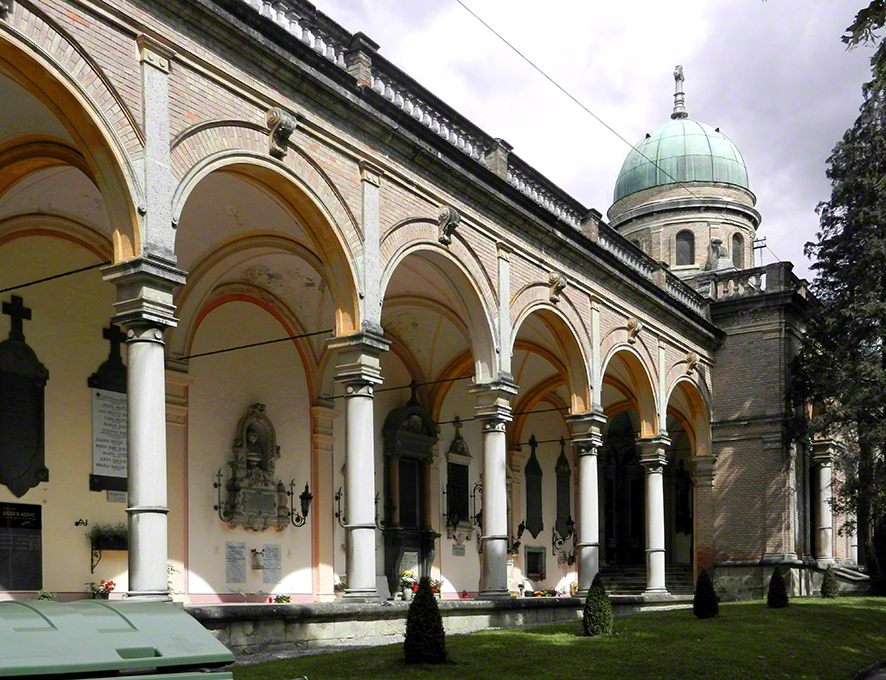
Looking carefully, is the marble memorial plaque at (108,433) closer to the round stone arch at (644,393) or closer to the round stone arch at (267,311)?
the round stone arch at (267,311)

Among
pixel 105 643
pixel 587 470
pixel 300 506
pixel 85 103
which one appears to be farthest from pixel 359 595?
pixel 105 643

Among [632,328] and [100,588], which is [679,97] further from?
[100,588]

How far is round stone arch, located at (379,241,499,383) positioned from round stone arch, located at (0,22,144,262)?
22.3 feet

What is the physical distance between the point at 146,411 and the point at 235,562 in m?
8.25

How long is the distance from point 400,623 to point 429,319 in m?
9.31

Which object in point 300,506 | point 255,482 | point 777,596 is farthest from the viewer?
point 777,596

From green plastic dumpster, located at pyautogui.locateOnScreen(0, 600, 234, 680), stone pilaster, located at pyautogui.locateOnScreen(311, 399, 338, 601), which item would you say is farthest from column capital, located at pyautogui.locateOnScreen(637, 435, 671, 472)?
green plastic dumpster, located at pyautogui.locateOnScreen(0, 600, 234, 680)

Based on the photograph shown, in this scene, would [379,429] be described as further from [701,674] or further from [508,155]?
[701,674]

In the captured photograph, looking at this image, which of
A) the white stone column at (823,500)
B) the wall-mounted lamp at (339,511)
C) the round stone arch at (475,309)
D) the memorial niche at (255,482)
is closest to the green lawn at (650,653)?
the round stone arch at (475,309)

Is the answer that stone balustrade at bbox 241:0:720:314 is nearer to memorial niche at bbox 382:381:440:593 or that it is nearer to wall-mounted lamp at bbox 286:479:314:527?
memorial niche at bbox 382:381:440:593

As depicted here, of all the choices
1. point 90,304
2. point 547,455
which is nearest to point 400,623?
point 90,304

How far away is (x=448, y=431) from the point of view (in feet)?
86.1

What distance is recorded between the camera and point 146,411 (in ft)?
37.3

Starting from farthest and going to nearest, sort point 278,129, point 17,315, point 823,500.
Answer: point 823,500, point 17,315, point 278,129
